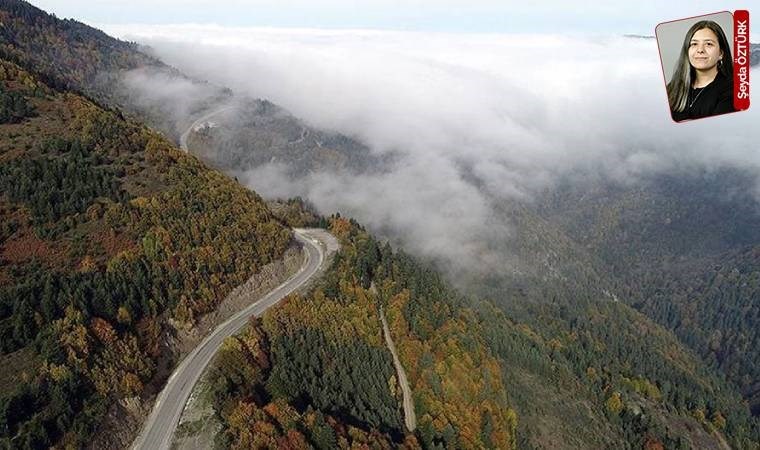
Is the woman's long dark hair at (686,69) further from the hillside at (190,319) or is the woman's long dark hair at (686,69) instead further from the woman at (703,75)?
Result: the hillside at (190,319)

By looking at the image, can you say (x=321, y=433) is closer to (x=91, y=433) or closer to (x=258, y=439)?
(x=258, y=439)

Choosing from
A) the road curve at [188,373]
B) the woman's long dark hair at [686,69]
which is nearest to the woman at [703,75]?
the woman's long dark hair at [686,69]

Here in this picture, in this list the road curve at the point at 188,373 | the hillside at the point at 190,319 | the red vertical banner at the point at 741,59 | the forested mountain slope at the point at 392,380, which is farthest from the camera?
the forested mountain slope at the point at 392,380

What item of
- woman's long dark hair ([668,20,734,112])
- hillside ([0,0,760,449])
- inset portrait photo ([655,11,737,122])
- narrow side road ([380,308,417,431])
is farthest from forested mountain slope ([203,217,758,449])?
inset portrait photo ([655,11,737,122])

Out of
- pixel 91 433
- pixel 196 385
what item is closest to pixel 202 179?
pixel 196 385

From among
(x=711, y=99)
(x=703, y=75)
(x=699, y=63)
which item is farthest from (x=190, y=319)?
(x=699, y=63)

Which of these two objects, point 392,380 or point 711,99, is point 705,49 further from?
point 392,380

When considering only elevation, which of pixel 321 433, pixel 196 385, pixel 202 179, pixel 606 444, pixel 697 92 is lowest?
pixel 606 444

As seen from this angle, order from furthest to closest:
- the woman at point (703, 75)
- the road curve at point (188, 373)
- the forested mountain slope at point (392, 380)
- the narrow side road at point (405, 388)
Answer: the narrow side road at point (405, 388)
the forested mountain slope at point (392, 380)
the road curve at point (188, 373)
the woman at point (703, 75)
